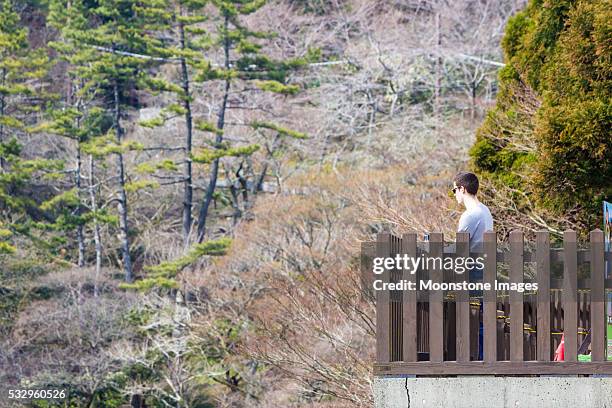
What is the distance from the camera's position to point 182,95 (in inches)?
1497

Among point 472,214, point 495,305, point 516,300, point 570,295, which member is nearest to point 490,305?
point 495,305

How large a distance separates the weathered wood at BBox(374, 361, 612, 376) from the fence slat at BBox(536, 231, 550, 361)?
0.25 feet

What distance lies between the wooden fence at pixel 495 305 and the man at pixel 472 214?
0.20 meters

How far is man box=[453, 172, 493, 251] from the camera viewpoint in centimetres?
750

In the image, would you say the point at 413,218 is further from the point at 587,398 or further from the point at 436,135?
the point at 436,135

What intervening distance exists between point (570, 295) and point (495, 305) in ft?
1.38

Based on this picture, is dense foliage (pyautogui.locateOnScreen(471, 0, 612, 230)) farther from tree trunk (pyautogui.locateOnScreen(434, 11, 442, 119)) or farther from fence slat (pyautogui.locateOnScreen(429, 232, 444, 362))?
tree trunk (pyautogui.locateOnScreen(434, 11, 442, 119))

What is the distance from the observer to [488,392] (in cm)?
732

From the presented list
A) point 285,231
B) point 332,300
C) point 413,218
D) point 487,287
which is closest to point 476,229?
point 487,287

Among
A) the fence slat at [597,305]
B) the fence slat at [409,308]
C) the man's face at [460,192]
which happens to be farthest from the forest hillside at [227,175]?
the fence slat at [409,308]

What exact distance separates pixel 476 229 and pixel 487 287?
397mm

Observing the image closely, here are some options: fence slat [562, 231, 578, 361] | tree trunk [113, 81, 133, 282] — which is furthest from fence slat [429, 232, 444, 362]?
tree trunk [113, 81, 133, 282]

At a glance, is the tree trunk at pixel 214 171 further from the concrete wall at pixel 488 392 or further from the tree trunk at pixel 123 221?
the concrete wall at pixel 488 392

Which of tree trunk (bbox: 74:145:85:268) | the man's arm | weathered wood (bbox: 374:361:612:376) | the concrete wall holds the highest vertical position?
tree trunk (bbox: 74:145:85:268)
